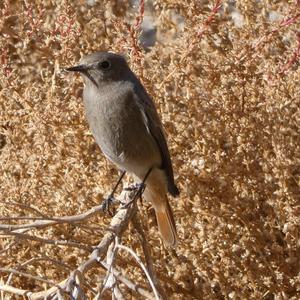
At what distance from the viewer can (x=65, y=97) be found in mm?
4809

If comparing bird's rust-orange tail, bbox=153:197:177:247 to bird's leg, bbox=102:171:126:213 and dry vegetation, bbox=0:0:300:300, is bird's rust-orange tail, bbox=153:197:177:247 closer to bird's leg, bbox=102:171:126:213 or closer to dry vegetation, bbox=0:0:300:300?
dry vegetation, bbox=0:0:300:300

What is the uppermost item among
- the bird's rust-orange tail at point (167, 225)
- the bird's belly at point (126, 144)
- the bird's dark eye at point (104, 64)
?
the bird's dark eye at point (104, 64)

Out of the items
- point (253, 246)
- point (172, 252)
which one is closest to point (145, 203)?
point (172, 252)

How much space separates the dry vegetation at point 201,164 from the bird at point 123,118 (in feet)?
0.50

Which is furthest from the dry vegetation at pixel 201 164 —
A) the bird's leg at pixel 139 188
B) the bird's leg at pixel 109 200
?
the bird's leg at pixel 139 188

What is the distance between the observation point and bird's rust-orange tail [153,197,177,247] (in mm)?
4477

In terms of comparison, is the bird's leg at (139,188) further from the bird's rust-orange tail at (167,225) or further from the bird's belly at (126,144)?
the bird's rust-orange tail at (167,225)

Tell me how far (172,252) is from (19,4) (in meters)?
2.99

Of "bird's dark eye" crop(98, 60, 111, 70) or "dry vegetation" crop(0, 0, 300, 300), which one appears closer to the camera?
"bird's dark eye" crop(98, 60, 111, 70)

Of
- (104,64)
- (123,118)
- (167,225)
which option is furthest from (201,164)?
(104,64)

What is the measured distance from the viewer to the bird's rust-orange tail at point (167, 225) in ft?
14.7

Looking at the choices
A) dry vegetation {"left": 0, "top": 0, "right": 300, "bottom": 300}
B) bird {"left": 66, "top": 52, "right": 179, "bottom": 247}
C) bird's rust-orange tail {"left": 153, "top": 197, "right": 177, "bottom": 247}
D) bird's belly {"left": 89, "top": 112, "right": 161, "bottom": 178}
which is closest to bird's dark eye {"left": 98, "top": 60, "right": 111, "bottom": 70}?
bird {"left": 66, "top": 52, "right": 179, "bottom": 247}

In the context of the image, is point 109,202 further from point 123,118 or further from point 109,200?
point 123,118

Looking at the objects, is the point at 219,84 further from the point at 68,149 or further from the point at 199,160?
the point at 68,149
